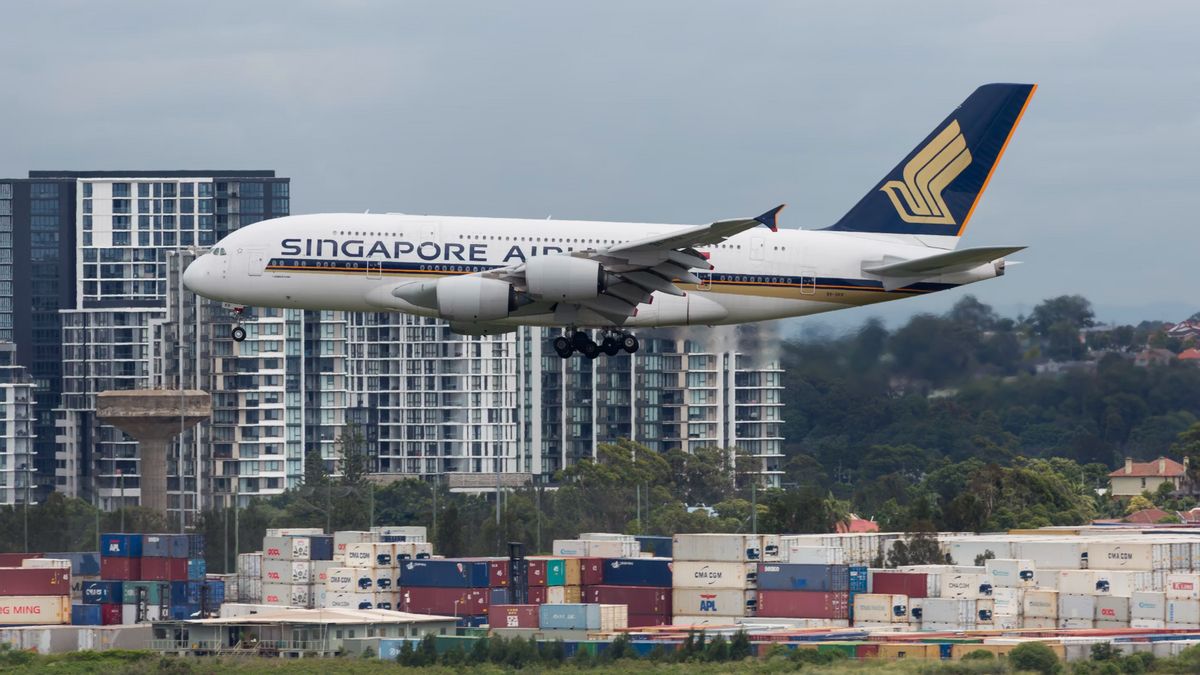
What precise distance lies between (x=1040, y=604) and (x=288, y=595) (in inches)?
1515

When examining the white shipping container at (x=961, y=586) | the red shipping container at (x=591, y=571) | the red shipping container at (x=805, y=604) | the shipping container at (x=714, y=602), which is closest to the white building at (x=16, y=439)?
the red shipping container at (x=591, y=571)

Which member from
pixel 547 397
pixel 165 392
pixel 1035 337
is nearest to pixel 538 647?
pixel 1035 337

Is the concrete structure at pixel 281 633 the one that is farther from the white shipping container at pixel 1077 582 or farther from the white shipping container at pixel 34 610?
the white shipping container at pixel 1077 582

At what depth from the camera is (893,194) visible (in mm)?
63219

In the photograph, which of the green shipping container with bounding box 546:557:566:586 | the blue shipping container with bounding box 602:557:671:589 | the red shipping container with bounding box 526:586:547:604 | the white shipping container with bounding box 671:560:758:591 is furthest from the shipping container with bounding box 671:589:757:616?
the red shipping container with bounding box 526:586:547:604

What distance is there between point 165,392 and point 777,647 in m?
84.0

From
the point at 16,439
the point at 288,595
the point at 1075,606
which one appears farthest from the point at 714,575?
the point at 16,439

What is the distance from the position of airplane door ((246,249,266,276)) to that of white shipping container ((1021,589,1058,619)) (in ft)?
145

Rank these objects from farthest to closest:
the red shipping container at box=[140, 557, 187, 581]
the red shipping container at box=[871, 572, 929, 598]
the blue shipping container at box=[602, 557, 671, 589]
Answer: the red shipping container at box=[140, 557, 187, 581] < the blue shipping container at box=[602, 557, 671, 589] < the red shipping container at box=[871, 572, 929, 598]

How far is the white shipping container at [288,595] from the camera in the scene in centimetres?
10376

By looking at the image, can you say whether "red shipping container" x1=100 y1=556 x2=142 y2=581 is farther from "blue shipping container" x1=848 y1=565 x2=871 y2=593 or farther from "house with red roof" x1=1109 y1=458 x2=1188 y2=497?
"house with red roof" x1=1109 y1=458 x2=1188 y2=497

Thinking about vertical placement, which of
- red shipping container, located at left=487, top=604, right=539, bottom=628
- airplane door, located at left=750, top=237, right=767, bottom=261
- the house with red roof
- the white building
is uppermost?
airplane door, located at left=750, top=237, right=767, bottom=261

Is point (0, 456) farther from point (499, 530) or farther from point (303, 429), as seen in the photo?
point (499, 530)

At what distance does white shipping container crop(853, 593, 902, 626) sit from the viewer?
87625 millimetres
